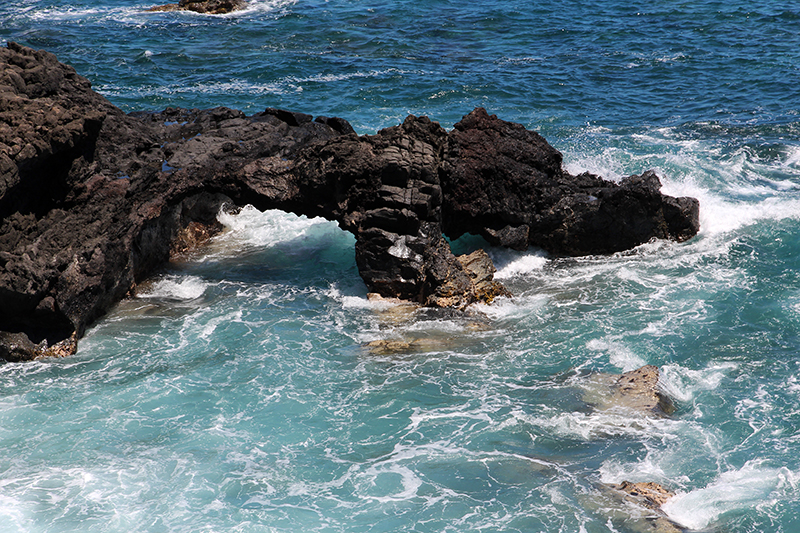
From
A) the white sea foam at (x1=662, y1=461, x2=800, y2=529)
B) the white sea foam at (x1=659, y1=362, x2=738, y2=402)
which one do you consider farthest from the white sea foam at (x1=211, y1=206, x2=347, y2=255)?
the white sea foam at (x1=662, y1=461, x2=800, y2=529)

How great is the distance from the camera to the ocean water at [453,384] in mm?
8602

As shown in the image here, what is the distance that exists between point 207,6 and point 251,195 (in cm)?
Result: 2348

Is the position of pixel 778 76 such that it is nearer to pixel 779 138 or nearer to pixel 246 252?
pixel 779 138

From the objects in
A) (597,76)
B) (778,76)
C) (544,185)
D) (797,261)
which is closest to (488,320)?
(544,185)

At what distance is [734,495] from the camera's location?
855cm

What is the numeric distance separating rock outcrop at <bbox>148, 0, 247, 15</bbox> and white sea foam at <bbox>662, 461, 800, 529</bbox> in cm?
3220

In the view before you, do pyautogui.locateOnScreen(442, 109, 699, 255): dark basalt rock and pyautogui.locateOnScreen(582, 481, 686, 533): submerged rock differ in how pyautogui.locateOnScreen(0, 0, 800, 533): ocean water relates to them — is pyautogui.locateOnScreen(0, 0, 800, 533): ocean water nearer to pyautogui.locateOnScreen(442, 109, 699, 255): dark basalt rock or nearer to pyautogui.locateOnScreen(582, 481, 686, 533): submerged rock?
pyautogui.locateOnScreen(582, 481, 686, 533): submerged rock

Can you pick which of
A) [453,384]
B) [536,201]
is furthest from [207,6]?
[453,384]

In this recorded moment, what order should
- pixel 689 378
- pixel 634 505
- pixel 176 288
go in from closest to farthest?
pixel 634 505 → pixel 689 378 → pixel 176 288

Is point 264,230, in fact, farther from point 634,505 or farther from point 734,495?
point 734,495

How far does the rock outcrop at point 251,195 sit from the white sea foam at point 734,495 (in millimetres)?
5666

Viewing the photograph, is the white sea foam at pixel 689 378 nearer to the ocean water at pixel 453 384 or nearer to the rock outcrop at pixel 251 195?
the ocean water at pixel 453 384

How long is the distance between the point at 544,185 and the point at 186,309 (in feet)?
25.9

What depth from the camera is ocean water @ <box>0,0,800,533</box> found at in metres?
8.60
